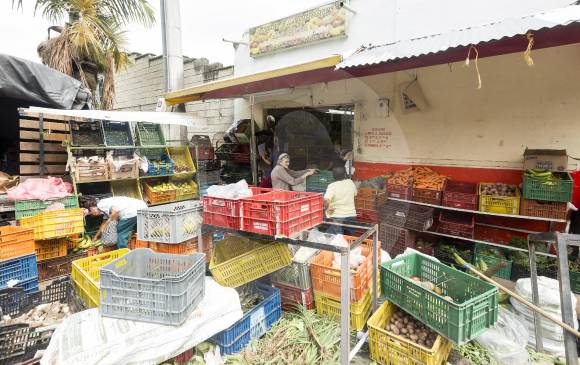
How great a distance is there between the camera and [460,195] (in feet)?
16.5

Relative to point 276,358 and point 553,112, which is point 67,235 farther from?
point 553,112

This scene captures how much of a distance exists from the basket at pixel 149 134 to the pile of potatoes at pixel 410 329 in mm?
6638

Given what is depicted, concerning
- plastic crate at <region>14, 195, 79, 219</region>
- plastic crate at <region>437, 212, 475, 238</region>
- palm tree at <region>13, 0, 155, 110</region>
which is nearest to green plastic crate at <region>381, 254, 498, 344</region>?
plastic crate at <region>437, 212, 475, 238</region>

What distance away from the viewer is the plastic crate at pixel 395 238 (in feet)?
17.7

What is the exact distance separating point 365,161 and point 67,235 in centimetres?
559

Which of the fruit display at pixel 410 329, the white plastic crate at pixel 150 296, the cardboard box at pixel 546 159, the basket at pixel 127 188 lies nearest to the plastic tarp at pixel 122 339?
the white plastic crate at pixel 150 296

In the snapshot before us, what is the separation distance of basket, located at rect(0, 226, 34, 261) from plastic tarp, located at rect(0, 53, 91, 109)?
3.08m

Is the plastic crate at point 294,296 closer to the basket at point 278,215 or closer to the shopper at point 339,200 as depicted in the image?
the basket at point 278,215

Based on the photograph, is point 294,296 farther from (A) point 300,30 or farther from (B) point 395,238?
(A) point 300,30

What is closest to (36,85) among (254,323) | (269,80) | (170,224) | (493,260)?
(269,80)

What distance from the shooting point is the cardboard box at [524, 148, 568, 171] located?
438 centimetres

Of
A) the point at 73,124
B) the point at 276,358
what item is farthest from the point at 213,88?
the point at 276,358

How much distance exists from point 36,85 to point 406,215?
7151 mm

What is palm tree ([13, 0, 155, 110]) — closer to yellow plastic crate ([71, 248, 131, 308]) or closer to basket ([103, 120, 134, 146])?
basket ([103, 120, 134, 146])
